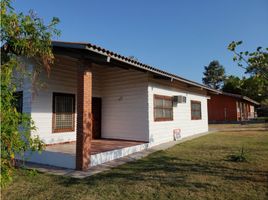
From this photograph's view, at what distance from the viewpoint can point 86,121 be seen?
599cm

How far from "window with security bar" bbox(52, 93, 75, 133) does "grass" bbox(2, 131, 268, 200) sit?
112 inches

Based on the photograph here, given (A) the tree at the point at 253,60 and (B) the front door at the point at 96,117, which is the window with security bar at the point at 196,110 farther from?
(A) the tree at the point at 253,60

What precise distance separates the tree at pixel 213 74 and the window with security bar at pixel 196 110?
50.6m

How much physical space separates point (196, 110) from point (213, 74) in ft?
175

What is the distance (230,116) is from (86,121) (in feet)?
74.4

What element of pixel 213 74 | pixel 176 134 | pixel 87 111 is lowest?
pixel 176 134

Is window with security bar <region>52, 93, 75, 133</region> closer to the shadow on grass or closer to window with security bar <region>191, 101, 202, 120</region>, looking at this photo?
the shadow on grass

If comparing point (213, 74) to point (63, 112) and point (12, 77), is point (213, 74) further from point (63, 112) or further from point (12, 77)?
point (12, 77)

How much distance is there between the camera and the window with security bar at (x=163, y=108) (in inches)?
385

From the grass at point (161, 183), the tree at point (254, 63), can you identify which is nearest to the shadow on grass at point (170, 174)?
the grass at point (161, 183)

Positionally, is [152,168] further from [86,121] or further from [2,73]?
Answer: [2,73]

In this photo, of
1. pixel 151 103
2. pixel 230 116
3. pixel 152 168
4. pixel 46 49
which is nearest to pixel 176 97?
pixel 151 103

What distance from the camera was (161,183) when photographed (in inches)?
180

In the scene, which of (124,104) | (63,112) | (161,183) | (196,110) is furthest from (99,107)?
(196,110)
